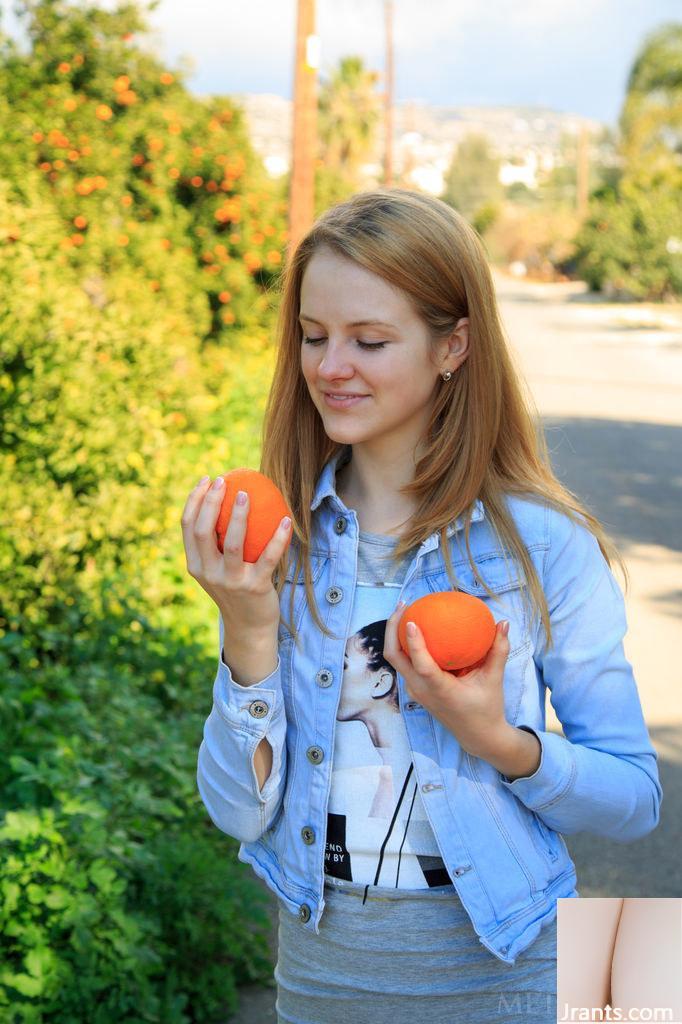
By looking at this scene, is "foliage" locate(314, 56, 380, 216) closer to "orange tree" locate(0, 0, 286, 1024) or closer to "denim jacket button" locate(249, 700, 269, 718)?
"orange tree" locate(0, 0, 286, 1024)

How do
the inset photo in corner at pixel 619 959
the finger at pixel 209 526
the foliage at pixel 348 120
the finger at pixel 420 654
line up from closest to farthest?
1. the inset photo in corner at pixel 619 959
2. the finger at pixel 420 654
3. the finger at pixel 209 526
4. the foliage at pixel 348 120

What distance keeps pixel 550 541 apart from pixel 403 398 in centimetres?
31

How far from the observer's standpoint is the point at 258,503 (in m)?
1.81

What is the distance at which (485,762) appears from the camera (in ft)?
6.12

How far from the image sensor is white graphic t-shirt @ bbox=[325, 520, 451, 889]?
186 centimetres

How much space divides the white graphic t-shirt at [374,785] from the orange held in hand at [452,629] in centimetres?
18

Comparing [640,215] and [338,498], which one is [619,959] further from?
[640,215]

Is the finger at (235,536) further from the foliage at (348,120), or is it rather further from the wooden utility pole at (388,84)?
the foliage at (348,120)

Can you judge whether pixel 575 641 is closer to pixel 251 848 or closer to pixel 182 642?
pixel 251 848

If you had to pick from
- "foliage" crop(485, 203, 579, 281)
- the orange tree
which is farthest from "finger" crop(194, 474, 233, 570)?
"foliage" crop(485, 203, 579, 281)

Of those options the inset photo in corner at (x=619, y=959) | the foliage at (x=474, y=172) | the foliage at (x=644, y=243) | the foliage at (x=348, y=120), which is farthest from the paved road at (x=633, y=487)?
the foliage at (x=474, y=172)

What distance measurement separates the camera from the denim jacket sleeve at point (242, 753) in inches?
72.7

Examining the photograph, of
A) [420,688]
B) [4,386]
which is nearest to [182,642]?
[4,386]

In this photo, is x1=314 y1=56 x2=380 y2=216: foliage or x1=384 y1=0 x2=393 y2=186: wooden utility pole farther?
x1=314 y1=56 x2=380 y2=216: foliage
